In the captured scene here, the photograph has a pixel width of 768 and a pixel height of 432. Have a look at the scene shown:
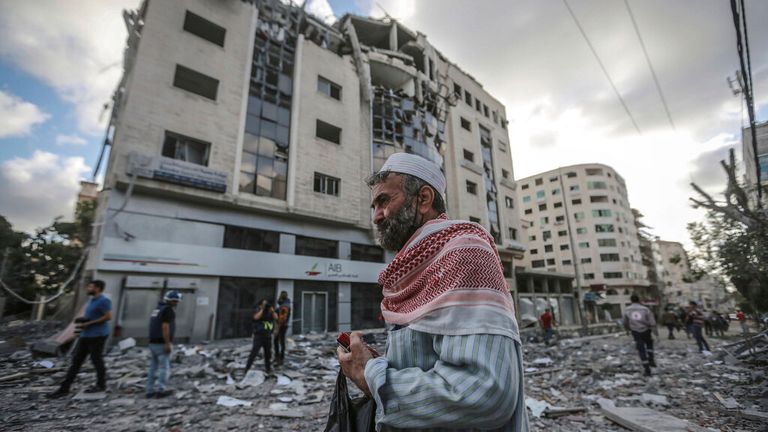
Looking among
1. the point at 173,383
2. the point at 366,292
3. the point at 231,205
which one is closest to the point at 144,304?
the point at 231,205

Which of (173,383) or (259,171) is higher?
(259,171)

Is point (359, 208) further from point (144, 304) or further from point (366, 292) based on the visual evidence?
point (144, 304)

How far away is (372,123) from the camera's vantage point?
21.6 m

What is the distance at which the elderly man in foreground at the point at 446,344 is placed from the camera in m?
0.93

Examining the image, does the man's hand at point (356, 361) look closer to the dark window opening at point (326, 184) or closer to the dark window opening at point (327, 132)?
the dark window opening at point (326, 184)

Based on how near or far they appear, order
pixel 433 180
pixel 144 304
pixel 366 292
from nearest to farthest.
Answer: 1. pixel 433 180
2. pixel 144 304
3. pixel 366 292

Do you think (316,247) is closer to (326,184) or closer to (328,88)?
(326,184)

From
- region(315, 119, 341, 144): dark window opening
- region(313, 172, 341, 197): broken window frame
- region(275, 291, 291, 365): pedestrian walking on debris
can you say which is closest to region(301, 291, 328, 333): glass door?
region(313, 172, 341, 197): broken window frame

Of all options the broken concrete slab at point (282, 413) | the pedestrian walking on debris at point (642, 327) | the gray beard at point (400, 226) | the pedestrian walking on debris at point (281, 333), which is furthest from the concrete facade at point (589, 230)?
the gray beard at point (400, 226)

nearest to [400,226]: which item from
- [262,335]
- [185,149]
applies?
[262,335]

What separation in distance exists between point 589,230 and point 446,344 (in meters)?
66.0

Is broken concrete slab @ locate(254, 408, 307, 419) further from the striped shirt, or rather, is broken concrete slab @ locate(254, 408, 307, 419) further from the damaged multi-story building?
the damaged multi-story building

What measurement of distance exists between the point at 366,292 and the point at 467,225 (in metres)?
17.5

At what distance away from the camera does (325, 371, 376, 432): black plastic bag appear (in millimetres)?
1248
